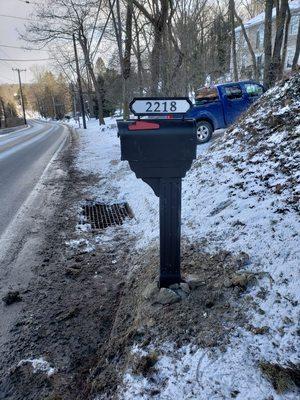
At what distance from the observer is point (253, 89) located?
1095 centimetres

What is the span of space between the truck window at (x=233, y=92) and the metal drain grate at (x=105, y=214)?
5.91 m

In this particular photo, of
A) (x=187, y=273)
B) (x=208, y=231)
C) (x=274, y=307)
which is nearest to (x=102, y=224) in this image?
(x=208, y=231)

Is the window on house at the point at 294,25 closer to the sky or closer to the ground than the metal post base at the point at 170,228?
closer to the sky

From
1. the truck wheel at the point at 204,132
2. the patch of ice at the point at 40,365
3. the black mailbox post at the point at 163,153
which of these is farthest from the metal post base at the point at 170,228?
the truck wheel at the point at 204,132

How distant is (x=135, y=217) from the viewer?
18.9 ft

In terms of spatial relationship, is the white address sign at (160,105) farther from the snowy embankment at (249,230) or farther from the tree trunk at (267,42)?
the tree trunk at (267,42)

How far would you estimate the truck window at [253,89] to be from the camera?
427 inches

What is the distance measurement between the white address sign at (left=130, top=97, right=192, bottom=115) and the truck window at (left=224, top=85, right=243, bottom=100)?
337 inches

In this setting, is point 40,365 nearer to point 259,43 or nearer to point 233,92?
point 233,92

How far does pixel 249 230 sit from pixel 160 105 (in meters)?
1.64

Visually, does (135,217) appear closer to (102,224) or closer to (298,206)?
(102,224)

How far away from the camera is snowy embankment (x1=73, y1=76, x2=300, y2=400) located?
2211 mm

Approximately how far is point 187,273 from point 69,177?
267 inches

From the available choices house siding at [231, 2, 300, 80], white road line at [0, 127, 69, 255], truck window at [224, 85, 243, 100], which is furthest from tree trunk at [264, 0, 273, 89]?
house siding at [231, 2, 300, 80]
